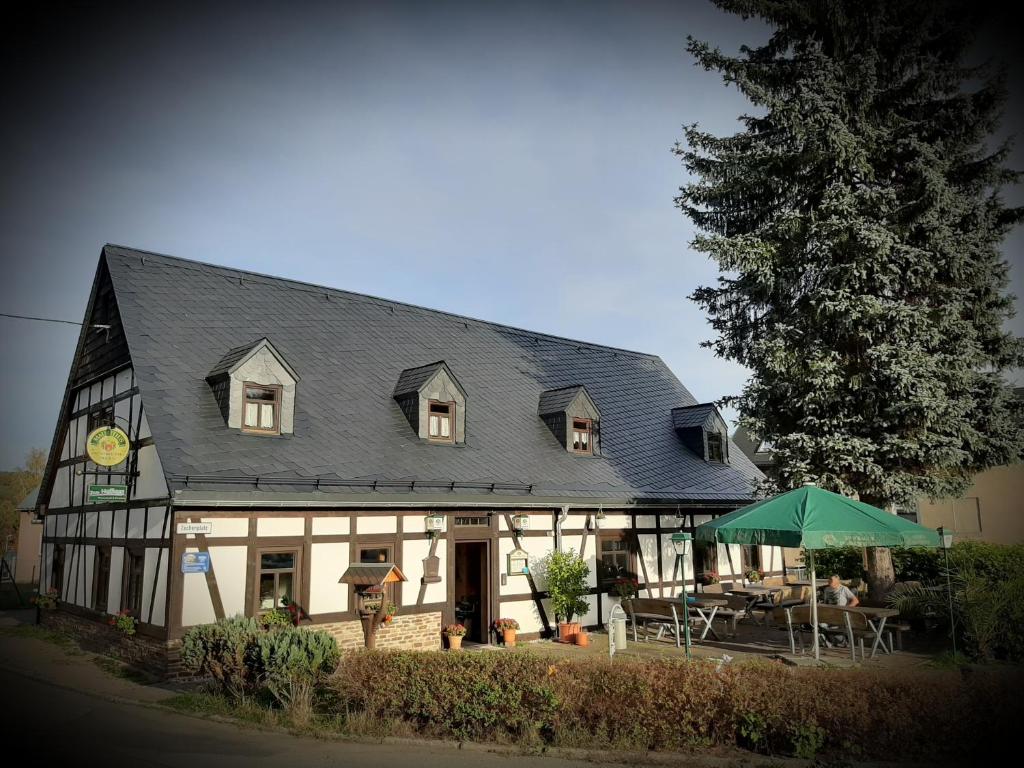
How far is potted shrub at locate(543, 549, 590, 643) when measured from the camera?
1633 centimetres

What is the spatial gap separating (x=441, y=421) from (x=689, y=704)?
10.3m

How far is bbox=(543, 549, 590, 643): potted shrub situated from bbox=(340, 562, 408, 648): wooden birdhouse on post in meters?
4.83

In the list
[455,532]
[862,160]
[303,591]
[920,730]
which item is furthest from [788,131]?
[303,591]

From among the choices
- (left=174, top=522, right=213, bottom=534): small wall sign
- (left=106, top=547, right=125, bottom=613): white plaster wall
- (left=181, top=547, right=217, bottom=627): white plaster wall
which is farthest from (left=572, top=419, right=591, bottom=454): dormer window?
(left=106, top=547, right=125, bottom=613): white plaster wall

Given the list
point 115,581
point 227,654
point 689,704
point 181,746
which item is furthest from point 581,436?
point 181,746

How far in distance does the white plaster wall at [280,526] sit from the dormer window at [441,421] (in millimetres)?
4237

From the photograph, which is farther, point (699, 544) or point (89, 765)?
point (699, 544)

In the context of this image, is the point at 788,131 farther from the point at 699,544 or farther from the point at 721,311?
the point at 699,544

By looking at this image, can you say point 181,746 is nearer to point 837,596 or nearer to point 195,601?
point 195,601

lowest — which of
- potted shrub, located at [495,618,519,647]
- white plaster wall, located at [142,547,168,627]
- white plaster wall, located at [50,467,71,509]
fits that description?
potted shrub, located at [495,618,519,647]

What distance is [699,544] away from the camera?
2042 centimetres

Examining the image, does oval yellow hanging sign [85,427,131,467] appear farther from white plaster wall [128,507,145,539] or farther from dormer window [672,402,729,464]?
dormer window [672,402,729,464]

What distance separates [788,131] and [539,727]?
13.0 metres

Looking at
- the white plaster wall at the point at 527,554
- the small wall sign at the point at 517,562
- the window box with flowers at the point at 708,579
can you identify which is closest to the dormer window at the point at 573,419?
the white plaster wall at the point at 527,554
